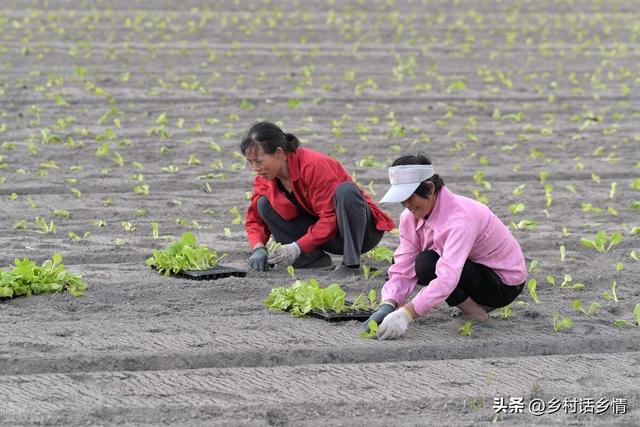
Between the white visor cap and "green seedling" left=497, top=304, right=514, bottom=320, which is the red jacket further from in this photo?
the white visor cap

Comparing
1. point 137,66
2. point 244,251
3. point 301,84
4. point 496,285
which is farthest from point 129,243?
point 137,66

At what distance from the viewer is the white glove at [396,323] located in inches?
215

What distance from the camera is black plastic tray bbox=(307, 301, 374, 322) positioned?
5.96m

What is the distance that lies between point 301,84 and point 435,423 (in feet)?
35.6

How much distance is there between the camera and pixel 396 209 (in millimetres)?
8938

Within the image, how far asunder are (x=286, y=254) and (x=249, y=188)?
2806 millimetres

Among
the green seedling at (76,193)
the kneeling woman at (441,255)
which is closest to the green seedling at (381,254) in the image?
the kneeling woman at (441,255)

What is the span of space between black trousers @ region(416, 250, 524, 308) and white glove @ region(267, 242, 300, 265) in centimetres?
124

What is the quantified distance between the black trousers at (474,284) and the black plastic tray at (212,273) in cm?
151

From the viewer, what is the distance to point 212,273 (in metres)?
6.77

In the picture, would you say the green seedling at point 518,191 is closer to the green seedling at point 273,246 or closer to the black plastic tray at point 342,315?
the green seedling at point 273,246

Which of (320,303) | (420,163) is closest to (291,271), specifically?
(320,303)

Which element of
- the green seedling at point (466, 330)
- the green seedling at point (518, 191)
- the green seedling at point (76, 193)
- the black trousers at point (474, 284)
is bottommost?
the green seedling at point (518, 191)

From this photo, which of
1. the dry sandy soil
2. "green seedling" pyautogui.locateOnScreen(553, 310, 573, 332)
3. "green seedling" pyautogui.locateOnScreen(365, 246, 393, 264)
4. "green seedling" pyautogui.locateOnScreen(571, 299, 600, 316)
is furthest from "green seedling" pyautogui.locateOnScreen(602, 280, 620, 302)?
"green seedling" pyautogui.locateOnScreen(365, 246, 393, 264)
